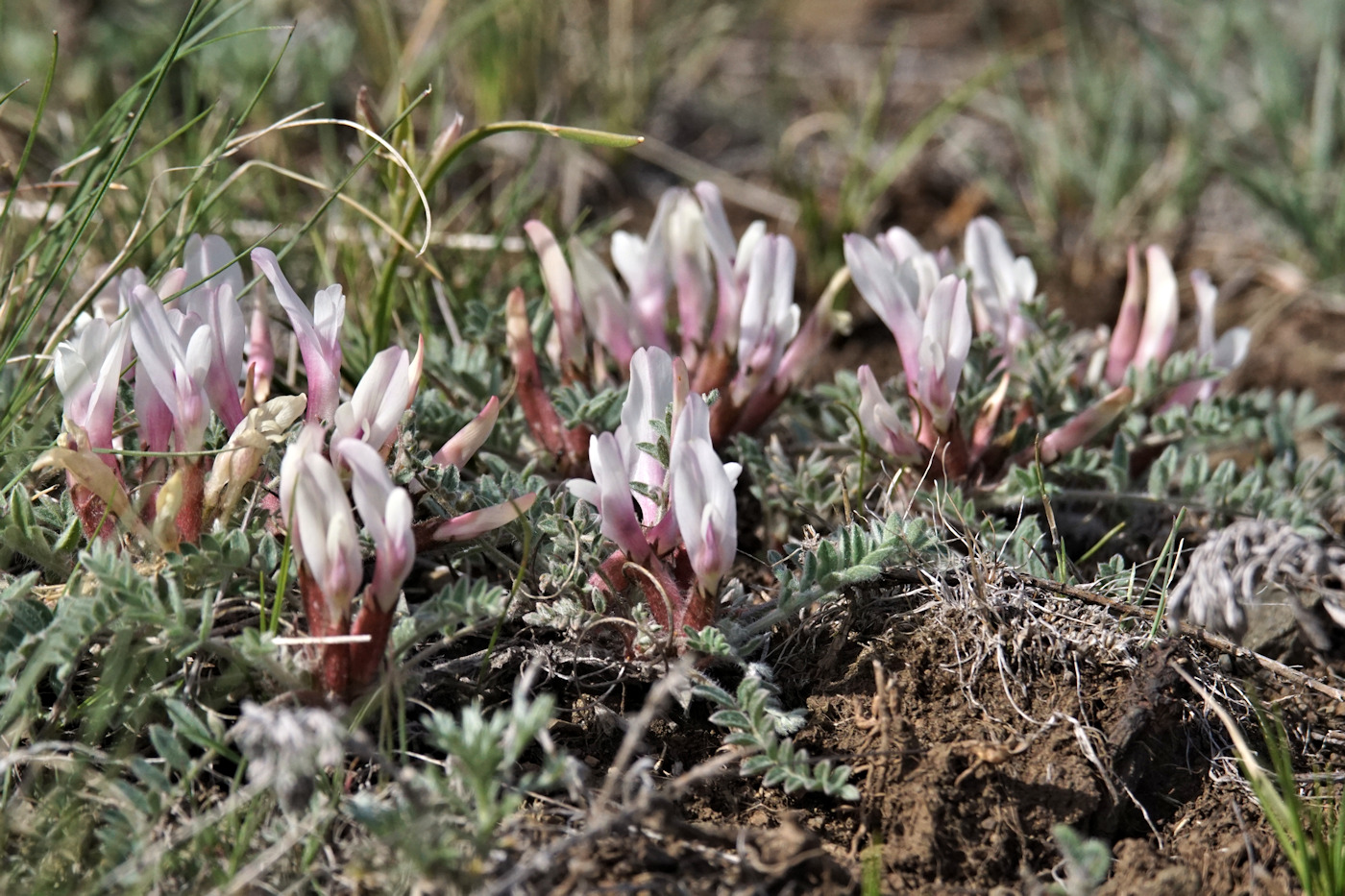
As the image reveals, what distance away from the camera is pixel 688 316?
2.29m

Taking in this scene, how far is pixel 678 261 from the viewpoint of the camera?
2.25 meters

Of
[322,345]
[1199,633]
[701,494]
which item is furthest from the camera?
[1199,633]

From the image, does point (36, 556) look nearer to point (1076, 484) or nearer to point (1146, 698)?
point (1146, 698)

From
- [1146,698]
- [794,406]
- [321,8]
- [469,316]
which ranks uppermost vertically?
[321,8]

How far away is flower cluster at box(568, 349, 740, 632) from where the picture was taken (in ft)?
5.34

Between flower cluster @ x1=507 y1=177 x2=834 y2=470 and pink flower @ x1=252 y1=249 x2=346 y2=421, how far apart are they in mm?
456

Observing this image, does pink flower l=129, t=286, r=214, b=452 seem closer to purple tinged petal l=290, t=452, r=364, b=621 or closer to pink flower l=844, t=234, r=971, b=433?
purple tinged petal l=290, t=452, r=364, b=621

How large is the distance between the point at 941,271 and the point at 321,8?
8.33ft

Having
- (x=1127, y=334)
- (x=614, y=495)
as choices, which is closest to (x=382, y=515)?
(x=614, y=495)

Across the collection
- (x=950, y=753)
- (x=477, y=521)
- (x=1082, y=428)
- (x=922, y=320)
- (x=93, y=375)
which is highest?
(x=93, y=375)

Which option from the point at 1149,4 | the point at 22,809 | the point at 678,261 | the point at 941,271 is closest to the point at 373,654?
the point at 22,809

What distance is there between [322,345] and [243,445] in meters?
0.18

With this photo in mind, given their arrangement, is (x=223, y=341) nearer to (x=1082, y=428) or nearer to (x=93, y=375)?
(x=93, y=375)

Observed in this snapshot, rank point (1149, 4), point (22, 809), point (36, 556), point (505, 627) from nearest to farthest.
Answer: point (22, 809) < point (36, 556) < point (505, 627) < point (1149, 4)
